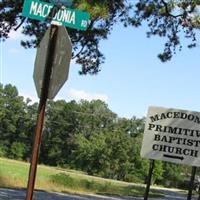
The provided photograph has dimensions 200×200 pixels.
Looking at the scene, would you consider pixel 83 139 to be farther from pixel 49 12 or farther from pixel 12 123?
pixel 49 12

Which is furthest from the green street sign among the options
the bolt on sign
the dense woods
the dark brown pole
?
the dense woods

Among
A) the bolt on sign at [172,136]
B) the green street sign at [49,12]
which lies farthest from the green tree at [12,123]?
the green street sign at [49,12]

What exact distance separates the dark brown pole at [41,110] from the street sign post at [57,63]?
0.12ft

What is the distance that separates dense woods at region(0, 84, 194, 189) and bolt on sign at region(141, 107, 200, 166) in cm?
7067

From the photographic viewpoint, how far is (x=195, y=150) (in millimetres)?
10273

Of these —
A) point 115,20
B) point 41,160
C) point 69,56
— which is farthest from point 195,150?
point 41,160

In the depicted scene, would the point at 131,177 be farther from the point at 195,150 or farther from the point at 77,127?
the point at 195,150

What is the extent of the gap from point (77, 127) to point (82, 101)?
8816 mm

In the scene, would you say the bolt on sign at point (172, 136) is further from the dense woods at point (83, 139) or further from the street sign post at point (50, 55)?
the dense woods at point (83, 139)

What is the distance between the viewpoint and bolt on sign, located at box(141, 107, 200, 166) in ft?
33.8

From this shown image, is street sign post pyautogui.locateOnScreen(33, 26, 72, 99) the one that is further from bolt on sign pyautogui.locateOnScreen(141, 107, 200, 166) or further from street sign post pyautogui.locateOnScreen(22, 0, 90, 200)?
bolt on sign pyautogui.locateOnScreen(141, 107, 200, 166)

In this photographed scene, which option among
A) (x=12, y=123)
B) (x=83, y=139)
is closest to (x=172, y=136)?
(x=83, y=139)

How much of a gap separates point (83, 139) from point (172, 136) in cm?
10382

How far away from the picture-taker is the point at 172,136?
10.4m
